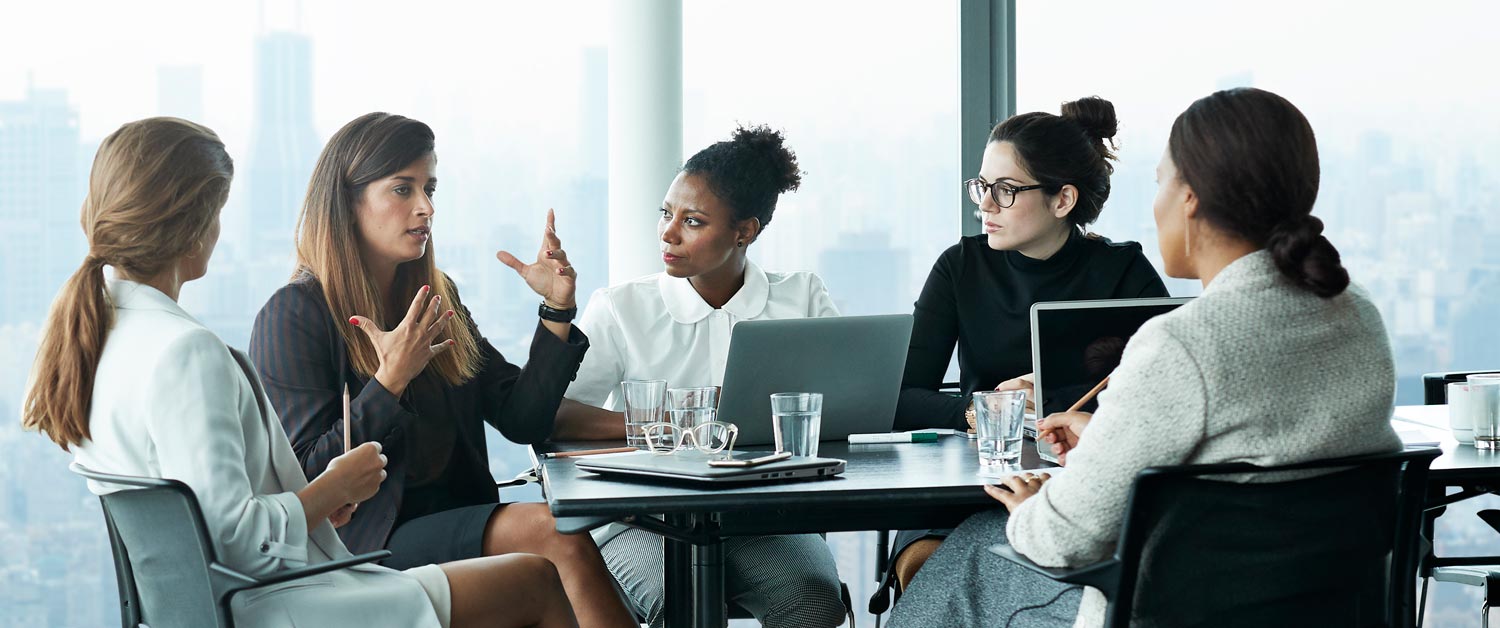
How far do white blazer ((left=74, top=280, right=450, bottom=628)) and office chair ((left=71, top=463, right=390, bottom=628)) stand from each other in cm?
4

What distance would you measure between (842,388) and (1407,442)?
97 centimetres

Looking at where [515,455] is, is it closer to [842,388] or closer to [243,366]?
[842,388]

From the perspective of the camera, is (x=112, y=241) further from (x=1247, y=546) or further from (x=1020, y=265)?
(x=1020, y=265)

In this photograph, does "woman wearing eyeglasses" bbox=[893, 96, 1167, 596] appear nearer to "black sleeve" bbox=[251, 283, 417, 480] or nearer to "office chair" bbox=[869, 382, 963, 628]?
"office chair" bbox=[869, 382, 963, 628]

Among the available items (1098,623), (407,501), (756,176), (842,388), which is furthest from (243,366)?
(756,176)

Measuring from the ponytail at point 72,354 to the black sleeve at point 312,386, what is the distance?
504 millimetres

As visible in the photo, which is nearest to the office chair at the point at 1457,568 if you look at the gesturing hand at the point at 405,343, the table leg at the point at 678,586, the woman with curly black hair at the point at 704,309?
the woman with curly black hair at the point at 704,309

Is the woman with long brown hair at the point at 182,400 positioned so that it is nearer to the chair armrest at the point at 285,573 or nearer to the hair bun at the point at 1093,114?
the chair armrest at the point at 285,573

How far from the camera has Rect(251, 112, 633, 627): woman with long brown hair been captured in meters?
2.28

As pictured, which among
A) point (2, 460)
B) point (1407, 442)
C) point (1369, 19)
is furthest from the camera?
point (1369, 19)

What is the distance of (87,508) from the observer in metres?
3.44

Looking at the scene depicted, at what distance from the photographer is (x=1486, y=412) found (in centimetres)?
228

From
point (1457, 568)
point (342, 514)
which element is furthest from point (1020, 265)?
point (342, 514)

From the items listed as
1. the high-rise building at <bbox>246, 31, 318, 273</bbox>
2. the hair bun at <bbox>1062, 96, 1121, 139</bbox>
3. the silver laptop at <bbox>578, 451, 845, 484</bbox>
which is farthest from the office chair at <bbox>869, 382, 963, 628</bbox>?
the high-rise building at <bbox>246, 31, 318, 273</bbox>
